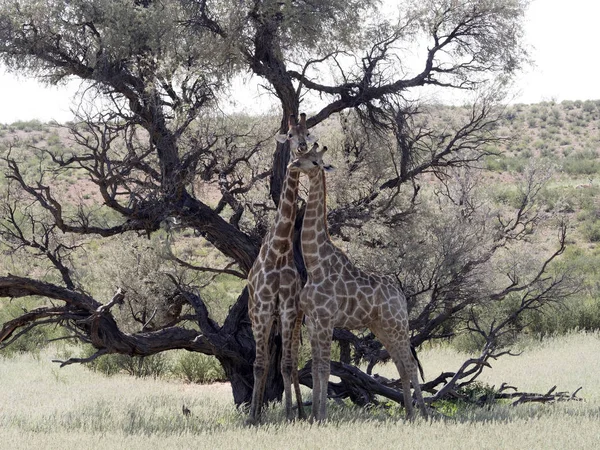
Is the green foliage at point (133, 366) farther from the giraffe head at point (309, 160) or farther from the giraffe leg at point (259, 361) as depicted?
the giraffe head at point (309, 160)

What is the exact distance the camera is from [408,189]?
1678 cm

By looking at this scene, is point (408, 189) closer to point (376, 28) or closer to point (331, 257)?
point (376, 28)

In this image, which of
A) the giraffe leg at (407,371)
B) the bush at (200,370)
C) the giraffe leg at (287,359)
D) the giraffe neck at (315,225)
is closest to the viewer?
the giraffe neck at (315,225)

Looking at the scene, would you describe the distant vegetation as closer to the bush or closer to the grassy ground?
the bush

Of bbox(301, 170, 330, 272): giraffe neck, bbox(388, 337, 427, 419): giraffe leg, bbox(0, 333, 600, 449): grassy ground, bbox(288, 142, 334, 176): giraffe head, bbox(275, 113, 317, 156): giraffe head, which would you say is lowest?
bbox(0, 333, 600, 449): grassy ground

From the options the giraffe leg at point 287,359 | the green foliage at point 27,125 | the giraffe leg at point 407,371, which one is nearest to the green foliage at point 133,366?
the giraffe leg at point 287,359

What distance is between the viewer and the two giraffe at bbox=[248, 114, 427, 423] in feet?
31.3

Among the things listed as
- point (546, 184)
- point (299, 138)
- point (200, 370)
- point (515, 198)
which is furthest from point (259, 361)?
point (546, 184)

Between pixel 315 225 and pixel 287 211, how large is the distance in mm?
412

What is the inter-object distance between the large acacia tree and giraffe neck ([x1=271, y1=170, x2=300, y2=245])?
118 cm

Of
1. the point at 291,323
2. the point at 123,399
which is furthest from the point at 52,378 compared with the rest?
the point at 291,323

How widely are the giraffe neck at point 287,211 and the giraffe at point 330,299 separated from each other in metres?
0.20

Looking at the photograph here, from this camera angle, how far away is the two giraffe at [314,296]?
31.3 ft

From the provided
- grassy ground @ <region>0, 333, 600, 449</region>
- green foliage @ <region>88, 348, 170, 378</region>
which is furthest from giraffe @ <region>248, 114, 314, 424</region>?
green foliage @ <region>88, 348, 170, 378</region>
